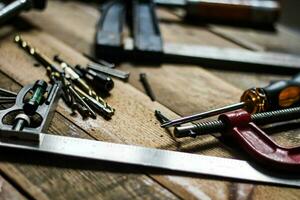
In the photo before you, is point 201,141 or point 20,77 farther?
point 20,77

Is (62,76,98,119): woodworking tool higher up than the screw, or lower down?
higher up

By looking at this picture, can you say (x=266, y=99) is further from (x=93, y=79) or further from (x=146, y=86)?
(x=93, y=79)

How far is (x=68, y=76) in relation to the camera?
3.38ft

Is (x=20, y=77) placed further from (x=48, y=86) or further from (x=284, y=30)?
(x=284, y=30)

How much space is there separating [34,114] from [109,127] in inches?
6.4

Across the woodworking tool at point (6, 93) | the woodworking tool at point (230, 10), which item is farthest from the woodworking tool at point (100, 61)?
the woodworking tool at point (230, 10)

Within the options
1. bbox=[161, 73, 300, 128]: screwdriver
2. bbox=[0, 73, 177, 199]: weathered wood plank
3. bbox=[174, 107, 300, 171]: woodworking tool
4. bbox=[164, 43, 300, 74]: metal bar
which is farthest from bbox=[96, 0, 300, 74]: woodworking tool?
bbox=[0, 73, 177, 199]: weathered wood plank

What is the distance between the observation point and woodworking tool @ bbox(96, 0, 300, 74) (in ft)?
3.86

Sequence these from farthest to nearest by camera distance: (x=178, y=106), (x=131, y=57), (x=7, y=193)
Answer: (x=131, y=57) < (x=178, y=106) < (x=7, y=193)

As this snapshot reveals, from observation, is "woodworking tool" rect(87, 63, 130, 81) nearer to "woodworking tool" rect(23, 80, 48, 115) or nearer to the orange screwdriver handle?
"woodworking tool" rect(23, 80, 48, 115)

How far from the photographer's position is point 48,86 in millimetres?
951

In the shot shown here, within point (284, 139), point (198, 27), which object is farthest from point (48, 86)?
point (198, 27)

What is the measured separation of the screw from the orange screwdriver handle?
58 centimetres

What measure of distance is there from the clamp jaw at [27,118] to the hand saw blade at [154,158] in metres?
0.02
